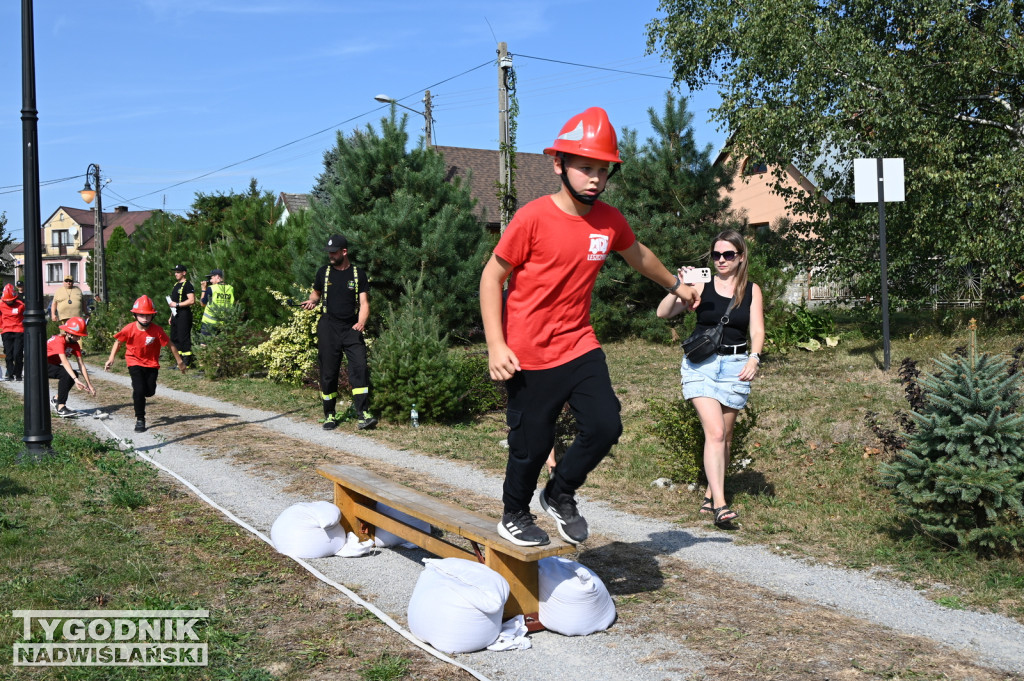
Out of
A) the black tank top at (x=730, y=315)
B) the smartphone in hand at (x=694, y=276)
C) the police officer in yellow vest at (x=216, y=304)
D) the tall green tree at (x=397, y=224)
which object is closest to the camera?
the smartphone in hand at (x=694, y=276)

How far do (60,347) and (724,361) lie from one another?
9304mm

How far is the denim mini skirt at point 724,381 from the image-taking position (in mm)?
6156

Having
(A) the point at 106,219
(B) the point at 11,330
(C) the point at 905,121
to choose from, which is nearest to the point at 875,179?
(C) the point at 905,121

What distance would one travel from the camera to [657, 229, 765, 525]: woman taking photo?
6078mm

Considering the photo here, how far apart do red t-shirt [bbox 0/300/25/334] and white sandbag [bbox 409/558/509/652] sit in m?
16.4

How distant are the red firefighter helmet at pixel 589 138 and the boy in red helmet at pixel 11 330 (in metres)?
16.6

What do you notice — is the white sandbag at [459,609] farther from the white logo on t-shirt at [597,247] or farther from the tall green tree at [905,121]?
the tall green tree at [905,121]

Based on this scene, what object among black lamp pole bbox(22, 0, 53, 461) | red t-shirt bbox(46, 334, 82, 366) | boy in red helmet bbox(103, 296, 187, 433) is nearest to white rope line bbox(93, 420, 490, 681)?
black lamp pole bbox(22, 0, 53, 461)

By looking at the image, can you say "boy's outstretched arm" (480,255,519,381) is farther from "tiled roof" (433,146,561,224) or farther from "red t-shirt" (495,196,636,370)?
"tiled roof" (433,146,561,224)

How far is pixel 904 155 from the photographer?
13000 mm

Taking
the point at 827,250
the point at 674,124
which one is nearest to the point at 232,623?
the point at 827,250

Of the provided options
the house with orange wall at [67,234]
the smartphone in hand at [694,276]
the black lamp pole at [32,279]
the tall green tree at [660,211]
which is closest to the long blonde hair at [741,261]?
the smartphone in hand at [694,276]

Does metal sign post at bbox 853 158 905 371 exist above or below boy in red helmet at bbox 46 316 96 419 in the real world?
above

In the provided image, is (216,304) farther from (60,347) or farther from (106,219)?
(106,219)
